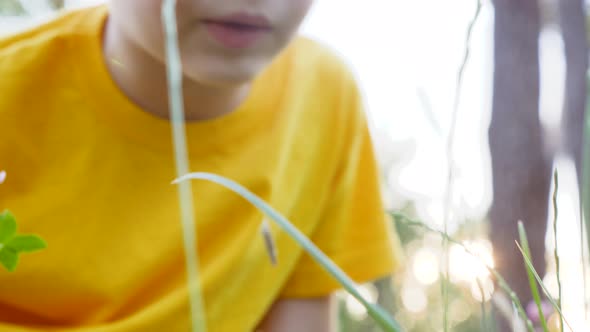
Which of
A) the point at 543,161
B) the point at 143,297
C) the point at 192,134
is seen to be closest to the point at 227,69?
the point at 192,134

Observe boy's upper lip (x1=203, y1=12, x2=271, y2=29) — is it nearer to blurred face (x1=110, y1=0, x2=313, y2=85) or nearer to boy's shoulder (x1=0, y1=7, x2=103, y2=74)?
blurred face (x1=110, y1=0, x2=313, y2=85)

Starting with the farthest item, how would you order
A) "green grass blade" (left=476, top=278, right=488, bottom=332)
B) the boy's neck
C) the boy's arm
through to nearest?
1. the boy's arm
2. the boy's neck
3. "green grass blade" (left=476, top=278, right=488, bottom=332)

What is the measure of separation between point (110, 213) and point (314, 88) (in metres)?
0.37

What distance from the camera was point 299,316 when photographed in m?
1.02

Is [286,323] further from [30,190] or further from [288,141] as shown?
[30,190]

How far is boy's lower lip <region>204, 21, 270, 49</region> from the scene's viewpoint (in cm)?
62

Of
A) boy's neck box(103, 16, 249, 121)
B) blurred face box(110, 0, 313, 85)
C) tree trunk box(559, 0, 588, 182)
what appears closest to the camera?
blurred face box(110, 0, 313, 85)

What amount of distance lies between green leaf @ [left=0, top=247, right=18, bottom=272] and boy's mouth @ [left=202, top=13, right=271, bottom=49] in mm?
277

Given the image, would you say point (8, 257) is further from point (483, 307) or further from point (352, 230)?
point (352, 230)

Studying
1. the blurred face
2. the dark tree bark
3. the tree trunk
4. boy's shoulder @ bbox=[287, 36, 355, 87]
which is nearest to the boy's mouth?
the blurred face

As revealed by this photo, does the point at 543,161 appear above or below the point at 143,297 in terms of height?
below

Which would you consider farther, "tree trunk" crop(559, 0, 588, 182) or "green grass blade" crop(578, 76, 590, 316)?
"tree trunk" crop(559, 0, 588, 182)

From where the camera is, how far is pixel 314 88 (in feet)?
3.49

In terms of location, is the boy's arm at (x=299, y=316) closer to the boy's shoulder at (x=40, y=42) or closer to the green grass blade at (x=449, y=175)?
the boy's shoulder at (x=40, y=42)
